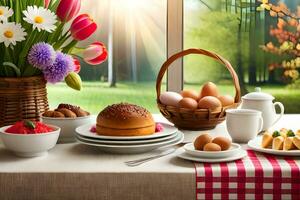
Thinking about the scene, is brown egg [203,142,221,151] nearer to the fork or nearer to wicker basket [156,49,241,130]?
the fork

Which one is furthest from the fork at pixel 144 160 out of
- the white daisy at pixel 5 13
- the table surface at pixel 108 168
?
the white daisy at pixel 5 13

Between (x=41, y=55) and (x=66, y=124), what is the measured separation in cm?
19

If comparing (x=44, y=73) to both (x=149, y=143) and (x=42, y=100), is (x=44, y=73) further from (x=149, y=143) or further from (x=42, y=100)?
(x=149, y=143)

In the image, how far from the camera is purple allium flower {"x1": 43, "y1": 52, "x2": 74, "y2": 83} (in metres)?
1.70

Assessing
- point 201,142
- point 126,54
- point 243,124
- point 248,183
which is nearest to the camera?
point 248,183

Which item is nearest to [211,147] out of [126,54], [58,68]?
Result: [58,68]

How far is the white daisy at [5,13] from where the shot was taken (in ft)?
5.33

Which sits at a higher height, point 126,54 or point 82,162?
point 126,54

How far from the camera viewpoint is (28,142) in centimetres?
145

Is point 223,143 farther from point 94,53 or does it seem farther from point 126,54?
point 126,54

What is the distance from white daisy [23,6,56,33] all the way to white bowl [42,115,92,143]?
23 centimetres

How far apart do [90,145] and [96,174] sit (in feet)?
0.61

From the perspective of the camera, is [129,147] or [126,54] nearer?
[129,147]

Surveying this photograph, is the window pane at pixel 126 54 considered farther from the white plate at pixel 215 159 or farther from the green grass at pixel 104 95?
the white plate at pixel 215 159
